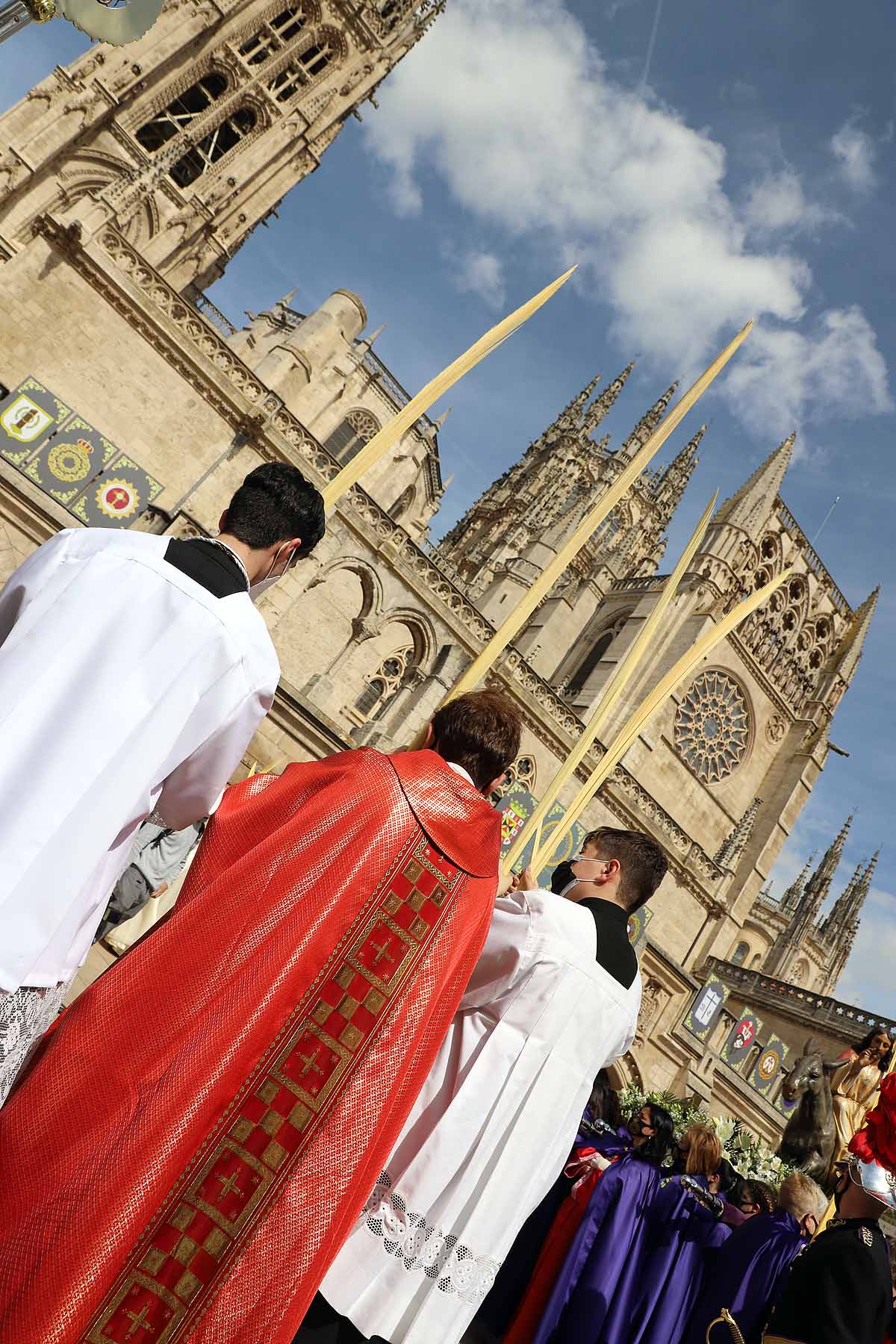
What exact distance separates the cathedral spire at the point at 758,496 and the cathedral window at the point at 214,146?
1818 centimetres

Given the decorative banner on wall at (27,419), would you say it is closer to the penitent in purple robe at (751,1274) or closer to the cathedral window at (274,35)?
the penitent in purple robe at (751,1274)

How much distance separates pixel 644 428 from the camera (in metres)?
29.4

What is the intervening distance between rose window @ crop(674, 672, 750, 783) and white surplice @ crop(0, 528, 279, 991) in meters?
23.3

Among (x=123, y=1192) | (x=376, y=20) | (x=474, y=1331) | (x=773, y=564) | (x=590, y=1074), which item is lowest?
(x=474, y=1331)

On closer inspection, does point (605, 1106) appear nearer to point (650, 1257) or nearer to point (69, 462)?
point (650, 1257)

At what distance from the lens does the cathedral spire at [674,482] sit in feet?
101

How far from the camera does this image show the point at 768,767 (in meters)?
27.0

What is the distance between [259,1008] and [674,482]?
1259 inches

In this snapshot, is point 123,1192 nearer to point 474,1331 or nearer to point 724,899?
point 474,1331

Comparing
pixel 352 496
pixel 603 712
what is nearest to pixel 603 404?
pixel 352 496

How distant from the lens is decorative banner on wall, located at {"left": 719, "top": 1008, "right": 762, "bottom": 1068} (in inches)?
748

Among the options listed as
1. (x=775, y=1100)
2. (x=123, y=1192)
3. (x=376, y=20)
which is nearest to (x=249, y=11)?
(x=376, y=20)

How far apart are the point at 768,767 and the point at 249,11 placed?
26.7 meters

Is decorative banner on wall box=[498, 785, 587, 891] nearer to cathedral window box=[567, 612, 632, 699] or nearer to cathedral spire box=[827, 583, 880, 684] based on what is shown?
cathedral window box=[567, 612, 632, 699]
